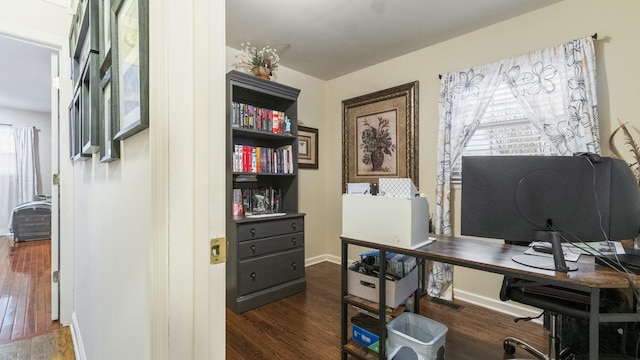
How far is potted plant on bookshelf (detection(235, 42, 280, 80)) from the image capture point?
2.67 meters

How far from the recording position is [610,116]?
1.96 m

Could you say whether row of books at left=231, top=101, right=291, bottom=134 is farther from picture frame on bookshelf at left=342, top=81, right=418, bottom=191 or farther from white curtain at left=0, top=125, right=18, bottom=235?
white curtain at left=0, top=125, right=18, bottom=235

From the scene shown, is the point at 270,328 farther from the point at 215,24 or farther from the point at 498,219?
the point at 215,24

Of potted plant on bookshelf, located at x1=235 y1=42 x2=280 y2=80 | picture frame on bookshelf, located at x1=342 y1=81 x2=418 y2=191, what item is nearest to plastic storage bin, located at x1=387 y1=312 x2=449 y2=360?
picture frame on bookshelf, located at x1=342 y1=81 x2=418 y2=191

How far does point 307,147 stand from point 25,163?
6.12 metres

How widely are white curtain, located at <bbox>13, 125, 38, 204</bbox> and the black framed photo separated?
6981 mm

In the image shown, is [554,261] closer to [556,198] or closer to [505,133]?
[556,198]

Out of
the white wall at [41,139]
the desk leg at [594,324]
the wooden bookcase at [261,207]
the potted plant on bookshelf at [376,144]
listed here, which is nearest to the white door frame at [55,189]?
the wooden bookcase at [261,207]

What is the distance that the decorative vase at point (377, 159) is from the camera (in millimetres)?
3211

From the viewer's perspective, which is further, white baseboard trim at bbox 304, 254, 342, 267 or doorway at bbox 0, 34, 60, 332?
white baseboard trim at bbox 304, 254, 342, 267

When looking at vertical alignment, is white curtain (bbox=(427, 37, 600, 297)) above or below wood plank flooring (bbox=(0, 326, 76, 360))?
above

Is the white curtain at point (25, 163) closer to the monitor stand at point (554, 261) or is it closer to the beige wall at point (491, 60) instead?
the beige wall at point (491, 60)

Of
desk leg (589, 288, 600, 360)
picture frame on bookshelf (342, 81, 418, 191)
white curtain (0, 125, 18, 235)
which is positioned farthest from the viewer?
white curtain (0, 125, 18, 235)

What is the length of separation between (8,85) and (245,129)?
177 inches
